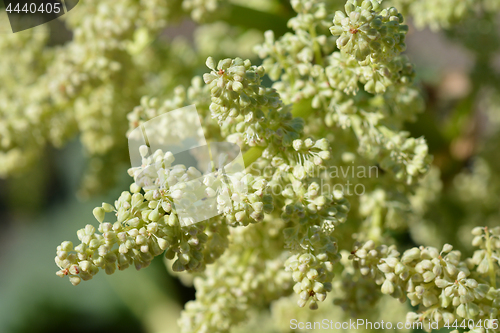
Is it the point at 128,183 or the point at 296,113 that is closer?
the point at 296,113

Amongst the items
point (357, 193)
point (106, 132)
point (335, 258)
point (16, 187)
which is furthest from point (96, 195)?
point (16, 187)

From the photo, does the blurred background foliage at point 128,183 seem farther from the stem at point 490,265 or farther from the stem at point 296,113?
the stem at point 490,265

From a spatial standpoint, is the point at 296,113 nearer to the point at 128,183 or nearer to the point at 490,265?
the point at 490,265

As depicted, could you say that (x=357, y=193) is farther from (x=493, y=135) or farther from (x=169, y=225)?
(x=493, y=135)

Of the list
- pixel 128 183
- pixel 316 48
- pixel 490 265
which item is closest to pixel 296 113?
pixel 316 48

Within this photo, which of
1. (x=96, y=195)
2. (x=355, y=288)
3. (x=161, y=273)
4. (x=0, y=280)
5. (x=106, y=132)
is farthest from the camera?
(x=0, y=280)

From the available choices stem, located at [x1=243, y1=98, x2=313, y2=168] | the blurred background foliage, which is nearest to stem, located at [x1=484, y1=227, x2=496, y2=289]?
stem, located at [x1=243, y1=98, x2=313, y2=168]
